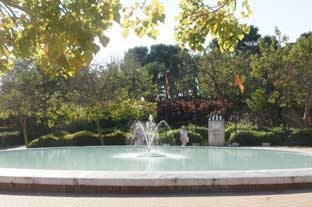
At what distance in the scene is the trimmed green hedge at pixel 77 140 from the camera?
29922 mm

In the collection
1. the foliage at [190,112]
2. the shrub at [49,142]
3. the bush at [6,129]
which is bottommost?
the shrub at [49,142]

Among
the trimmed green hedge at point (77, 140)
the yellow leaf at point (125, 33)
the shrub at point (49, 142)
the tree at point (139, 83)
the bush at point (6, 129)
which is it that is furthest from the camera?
the tree at point (139, 83)

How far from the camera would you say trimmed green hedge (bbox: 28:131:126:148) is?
29.9 m

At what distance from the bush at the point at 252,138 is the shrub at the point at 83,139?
835 centimetres

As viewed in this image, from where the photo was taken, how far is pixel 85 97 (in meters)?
33.2

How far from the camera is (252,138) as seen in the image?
30922mm

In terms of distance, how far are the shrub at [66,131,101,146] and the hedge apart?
157 inches

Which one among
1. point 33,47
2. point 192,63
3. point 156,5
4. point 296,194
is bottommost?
point 296,194

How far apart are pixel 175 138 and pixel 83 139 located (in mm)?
5651

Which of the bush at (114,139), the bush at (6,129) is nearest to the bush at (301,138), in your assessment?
the bush at (114,139)

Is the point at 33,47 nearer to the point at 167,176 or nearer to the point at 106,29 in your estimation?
the point at 106,29

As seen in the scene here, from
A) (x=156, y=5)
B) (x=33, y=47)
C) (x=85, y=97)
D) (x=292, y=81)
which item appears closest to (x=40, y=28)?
(x=33, y=47)

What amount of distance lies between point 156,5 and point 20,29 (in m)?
1.74

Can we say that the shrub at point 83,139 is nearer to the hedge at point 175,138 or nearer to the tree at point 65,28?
the hedge at point 175,138
